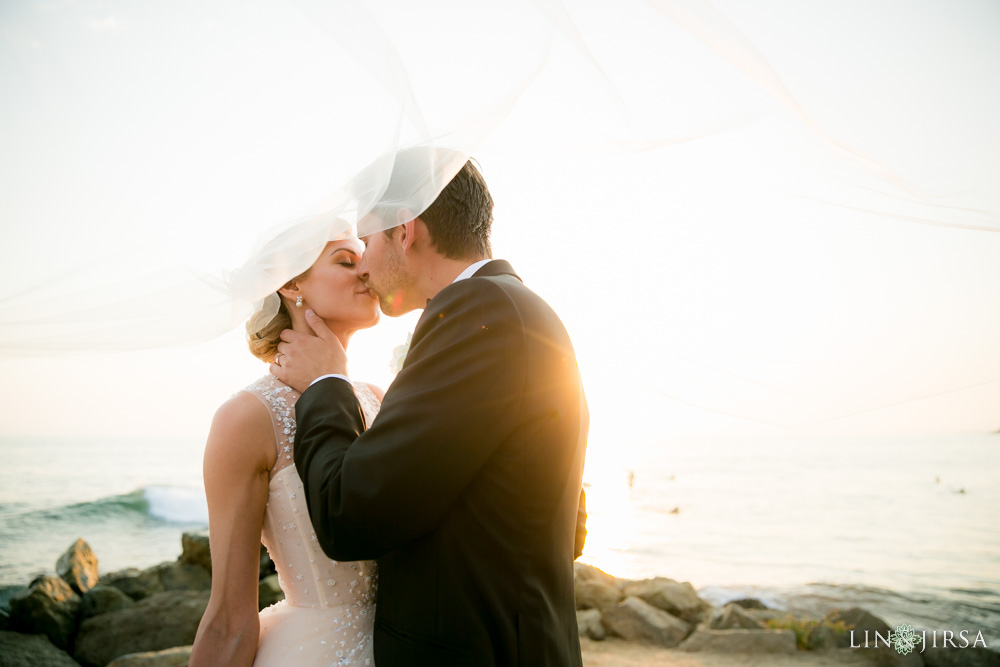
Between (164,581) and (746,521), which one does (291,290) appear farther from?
(746,521)

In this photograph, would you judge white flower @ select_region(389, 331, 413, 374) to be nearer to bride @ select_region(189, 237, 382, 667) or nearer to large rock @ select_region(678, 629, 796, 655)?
bride @ select_region(189, 237, 382, 667)

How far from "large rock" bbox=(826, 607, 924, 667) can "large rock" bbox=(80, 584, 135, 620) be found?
9.97m

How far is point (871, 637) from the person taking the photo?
8.59m

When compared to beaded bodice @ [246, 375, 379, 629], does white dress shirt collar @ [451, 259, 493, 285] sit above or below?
above

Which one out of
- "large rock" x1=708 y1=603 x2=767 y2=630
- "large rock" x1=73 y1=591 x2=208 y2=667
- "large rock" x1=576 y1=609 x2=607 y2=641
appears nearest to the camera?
"large rock" x1=73 y1=591 x2=208 y2=667

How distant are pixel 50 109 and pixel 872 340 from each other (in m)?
2.79

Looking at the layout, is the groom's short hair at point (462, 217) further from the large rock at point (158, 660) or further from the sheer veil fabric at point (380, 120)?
the large rock at point (158, 660)

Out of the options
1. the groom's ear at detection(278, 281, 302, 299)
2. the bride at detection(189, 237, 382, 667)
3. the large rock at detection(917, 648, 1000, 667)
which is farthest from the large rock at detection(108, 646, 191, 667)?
the large rock at detection(917, 648, 1000, 667)

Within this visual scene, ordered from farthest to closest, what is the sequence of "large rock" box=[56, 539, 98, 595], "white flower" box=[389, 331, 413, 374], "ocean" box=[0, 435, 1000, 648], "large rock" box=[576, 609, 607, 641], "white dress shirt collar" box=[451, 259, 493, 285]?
"ocean" box=[0, 435, 1000, 648]
"large rock" box=[56, 539, 98, 595]
"large rock" box=[576, 609, 607, 641]
"white flower" box=[389, 331, 413, 374]
"white dress shirt collar" box=[451, 259, 493, 285]

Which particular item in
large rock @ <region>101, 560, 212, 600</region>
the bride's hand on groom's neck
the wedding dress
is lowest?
large rock @ <region>101, 560, 212, 600</region>

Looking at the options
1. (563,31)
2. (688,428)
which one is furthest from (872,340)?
(563,31)

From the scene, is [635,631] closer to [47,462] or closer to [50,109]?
[50,109]

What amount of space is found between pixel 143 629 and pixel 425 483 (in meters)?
8.73

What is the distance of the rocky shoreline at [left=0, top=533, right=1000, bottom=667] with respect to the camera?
24.8 feet
